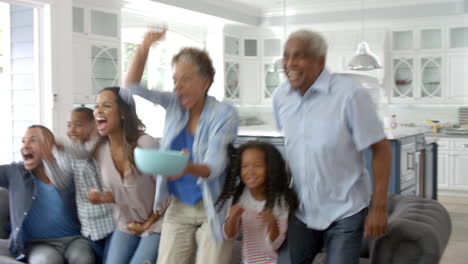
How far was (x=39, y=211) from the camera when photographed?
258 centimetres

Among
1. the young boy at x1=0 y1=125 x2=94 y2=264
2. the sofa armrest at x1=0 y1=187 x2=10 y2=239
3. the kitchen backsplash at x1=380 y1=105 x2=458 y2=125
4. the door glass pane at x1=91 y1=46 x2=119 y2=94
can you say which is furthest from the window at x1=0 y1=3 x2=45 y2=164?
the kitchen backsplash at x1=380 y1=105 x2=458 y2=125

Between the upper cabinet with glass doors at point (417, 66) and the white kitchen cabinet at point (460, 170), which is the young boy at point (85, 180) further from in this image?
the upper cabinet with glass doors at point (417, 66)

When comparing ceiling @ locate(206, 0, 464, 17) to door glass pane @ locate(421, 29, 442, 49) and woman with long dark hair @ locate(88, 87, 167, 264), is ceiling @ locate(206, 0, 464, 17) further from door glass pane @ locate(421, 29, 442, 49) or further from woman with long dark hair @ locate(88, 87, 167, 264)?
woman with long dark hair @ locate(88, 87, 167, 264)

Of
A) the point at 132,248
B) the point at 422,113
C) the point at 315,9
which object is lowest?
the point at 132,248

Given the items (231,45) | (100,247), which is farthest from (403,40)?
(100,247)

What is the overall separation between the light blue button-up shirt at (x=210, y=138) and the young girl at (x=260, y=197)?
0.33 feet

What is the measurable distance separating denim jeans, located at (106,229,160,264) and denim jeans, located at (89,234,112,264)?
0.63 feet

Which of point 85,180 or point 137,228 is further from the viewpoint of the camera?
point 85,180

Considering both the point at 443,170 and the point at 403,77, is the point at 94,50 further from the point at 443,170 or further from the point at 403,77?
the point at 443,170

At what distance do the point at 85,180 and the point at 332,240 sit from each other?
1.26 metres

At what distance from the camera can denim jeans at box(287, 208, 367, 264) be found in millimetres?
1804

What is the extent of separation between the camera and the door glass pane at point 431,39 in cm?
785

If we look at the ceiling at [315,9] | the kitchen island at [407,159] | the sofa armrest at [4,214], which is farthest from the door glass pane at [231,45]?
the sofa armrest at [4,214]

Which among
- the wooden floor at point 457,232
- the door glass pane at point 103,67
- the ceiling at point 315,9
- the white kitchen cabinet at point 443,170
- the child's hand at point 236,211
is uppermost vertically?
the ceiling at point 315,9
